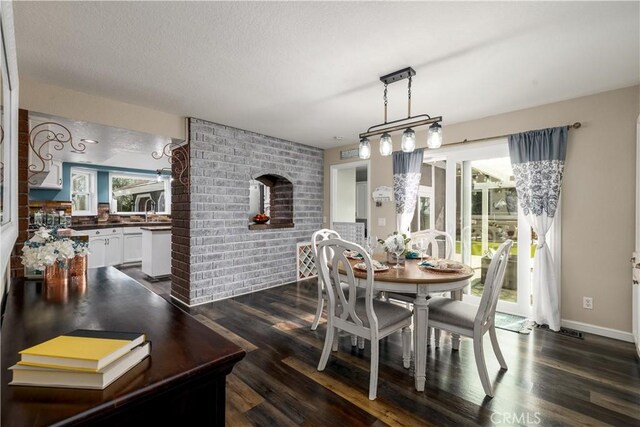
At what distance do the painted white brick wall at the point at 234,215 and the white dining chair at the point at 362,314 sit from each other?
2093 mm

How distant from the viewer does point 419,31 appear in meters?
1.89

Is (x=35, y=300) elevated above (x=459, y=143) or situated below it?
below

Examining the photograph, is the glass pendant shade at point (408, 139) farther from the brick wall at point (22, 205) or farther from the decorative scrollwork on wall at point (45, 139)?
the brick wall at point (22, 205)

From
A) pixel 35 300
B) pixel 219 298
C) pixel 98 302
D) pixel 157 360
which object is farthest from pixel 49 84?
pixel 157 360

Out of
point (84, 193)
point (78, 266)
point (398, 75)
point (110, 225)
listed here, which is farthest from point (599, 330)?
point (84, 193)

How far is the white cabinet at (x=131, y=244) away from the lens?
19.7 feet

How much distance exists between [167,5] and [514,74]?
258 cm

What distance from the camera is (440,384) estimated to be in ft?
6.72

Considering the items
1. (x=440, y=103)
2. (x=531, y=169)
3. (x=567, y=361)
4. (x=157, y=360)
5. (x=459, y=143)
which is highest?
(x=440, y=103)

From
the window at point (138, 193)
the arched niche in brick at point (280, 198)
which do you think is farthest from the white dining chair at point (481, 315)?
the window at point (138, 193)

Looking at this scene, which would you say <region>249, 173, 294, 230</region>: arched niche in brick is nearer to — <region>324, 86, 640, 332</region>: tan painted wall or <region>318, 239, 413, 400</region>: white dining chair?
<region>318, 239, 413, 400</region>: white dining chair

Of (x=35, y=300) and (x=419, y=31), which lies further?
(x=419, y=31)

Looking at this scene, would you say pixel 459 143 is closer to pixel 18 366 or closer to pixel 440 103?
pixel 440 103
